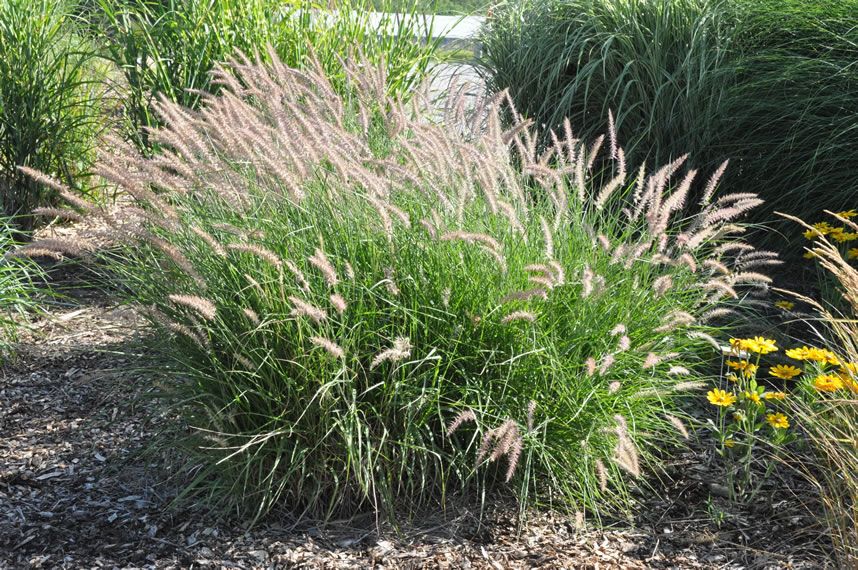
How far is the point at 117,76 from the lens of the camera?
8.17 meters

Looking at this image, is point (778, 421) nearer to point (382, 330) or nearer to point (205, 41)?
point (382, 330)

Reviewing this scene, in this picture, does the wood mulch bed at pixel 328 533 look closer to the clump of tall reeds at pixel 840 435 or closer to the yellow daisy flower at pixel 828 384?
the clump of tall reeds at pixel 840 435

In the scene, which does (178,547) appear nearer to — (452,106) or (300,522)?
(300,522)

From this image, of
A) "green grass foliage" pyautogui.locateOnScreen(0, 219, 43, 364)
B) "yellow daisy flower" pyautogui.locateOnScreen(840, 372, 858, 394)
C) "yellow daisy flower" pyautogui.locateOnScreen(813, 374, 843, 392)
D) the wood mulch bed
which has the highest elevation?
"yellow daisy flower" pyautogui.locateOnScreen(840, 372, 858, 394)

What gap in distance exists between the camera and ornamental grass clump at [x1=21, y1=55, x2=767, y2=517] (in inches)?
108

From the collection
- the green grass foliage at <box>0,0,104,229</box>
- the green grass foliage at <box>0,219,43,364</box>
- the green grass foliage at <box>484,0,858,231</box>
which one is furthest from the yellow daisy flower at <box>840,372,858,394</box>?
the green grass foliage at <box>0,0,104,229</box>

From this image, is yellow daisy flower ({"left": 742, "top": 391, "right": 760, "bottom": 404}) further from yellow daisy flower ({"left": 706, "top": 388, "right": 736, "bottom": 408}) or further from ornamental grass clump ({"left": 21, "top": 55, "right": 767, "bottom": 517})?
ornamental grass clump ({"left": 21, "top": 55, "right": 767, "bottom": 517})

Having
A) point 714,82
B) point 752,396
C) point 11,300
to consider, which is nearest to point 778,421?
point 752,396

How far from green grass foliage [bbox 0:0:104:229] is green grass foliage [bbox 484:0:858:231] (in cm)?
260

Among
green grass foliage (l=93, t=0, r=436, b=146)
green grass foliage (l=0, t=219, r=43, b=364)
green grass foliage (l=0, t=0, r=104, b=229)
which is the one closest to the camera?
green grass foliage (l=0, t=219, r=43, b=364)

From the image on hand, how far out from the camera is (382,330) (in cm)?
282

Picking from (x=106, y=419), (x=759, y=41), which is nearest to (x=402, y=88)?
(x=759, y=41)

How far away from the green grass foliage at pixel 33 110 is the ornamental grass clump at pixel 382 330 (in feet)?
8.54

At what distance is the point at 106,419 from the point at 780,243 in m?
3.30
